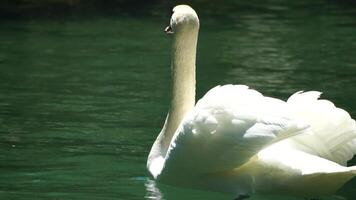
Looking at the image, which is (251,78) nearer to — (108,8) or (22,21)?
(22,21)

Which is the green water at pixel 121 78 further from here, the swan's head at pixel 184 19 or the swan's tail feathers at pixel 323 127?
the swan's head at pixel 184 19

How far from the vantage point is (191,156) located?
7.10m

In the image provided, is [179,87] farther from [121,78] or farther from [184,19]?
[121,78]

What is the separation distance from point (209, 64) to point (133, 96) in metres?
2.62

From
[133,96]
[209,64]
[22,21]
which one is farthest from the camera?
[22,21]

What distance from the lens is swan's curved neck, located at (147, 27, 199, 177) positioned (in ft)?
26.5

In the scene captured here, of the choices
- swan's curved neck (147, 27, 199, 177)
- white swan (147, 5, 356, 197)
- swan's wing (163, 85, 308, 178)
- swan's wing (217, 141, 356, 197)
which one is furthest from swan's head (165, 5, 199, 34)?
swan's wing (217, 141, 356, 197)

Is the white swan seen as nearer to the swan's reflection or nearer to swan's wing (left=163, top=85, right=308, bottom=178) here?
swan's wing (left=163, top=85, right=308, bottom=178)

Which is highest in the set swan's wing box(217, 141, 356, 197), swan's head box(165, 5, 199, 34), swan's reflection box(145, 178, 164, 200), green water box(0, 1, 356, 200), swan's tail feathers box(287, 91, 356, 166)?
swan's head box(165, 5, 199, 34)

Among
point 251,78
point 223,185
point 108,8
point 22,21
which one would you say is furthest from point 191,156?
point 108,8

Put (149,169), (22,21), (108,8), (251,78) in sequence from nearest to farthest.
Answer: (149,169)
(251,78)
(22,21)
(108,8)

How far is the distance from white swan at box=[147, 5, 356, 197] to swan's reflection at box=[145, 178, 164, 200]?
0.12 metres

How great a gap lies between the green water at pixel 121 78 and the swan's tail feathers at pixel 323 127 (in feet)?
2.22

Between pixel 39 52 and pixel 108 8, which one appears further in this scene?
pixel 108 8
